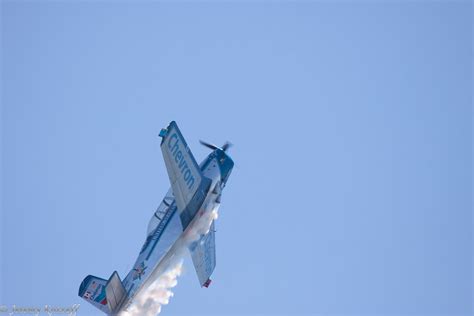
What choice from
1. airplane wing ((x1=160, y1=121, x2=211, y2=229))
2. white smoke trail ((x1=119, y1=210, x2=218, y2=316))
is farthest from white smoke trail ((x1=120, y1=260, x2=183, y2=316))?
airplane wing ((x1=160, y1=121, x2=211, y2=229))

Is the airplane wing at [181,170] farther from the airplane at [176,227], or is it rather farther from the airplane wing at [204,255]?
the airplane wing at [204,255]

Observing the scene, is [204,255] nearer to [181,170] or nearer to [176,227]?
[176,227]

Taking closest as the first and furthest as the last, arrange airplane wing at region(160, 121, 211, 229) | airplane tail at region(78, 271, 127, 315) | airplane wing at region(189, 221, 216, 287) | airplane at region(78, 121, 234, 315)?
1. airplane tail at region(78, 271, 127, 315)
2. airplane wing at region(160, 121, 211, 229)
3. airplane at region(78, 121, 234, 315)
4. airplane wing at region(189, 221, 216, 287)

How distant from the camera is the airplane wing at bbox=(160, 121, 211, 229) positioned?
1405 inches

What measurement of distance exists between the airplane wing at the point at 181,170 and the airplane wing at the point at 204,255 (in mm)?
1676

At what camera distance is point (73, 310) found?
41.3m

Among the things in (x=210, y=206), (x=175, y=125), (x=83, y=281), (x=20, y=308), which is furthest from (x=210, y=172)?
(x=20, y=308)

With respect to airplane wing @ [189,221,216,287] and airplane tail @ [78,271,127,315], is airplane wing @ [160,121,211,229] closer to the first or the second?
airplane wing @ [189,221,216,287]

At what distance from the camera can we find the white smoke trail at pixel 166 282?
36.3 meters

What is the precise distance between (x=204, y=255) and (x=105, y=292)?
197 inches

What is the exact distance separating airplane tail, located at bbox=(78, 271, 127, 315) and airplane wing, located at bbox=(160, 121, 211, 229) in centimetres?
406

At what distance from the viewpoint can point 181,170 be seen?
36062 millimetres

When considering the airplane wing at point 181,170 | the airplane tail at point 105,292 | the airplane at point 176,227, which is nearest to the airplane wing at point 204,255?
the airplane at point 176,227

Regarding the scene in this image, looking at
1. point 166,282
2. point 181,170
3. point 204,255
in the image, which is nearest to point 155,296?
point 166,282
